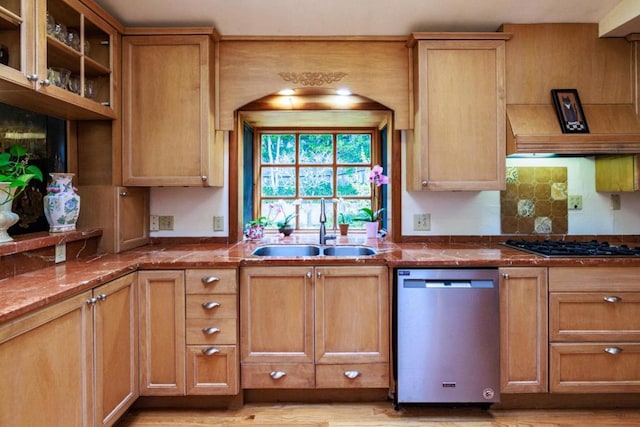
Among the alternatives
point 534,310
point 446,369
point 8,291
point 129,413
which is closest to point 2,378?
point 8,291

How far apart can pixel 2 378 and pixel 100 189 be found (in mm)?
1341

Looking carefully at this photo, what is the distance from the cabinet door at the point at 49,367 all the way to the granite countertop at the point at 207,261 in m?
0.06

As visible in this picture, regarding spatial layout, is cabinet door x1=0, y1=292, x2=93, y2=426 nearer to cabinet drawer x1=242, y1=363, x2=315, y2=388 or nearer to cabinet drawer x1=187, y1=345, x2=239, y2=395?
cabinet drawer x1=187, y1=345, x2=239, y2=395

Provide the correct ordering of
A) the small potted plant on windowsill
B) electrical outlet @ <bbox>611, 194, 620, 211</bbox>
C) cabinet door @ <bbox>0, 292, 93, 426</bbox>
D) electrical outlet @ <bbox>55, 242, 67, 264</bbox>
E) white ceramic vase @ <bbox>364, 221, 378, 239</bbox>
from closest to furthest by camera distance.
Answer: cabinet door @ <bbox>0, 292, 93, 426</bbox>
electrical outlet @ <bbox>55, 242, 67, 264</bbox>
electrical outlet @ <bbox>611, 194, 620, 211</bbox>
white ceramic vase @ <bbox>364, 221, 378, 239</bbox>
the small potted plant on windowsill

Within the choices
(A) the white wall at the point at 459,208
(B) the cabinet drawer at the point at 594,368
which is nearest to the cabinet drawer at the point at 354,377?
(B) the cabinet drawer at the point at 594,368

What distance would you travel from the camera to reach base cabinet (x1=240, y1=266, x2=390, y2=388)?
2.05 m

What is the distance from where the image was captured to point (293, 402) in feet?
7.14

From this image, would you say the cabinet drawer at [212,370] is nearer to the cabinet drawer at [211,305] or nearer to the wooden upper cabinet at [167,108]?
the cabinet drawer at [211,305]

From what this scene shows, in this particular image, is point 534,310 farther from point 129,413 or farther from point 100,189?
point 100,189

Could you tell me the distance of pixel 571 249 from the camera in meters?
2.19

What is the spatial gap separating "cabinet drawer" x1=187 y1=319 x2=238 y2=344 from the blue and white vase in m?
0.84

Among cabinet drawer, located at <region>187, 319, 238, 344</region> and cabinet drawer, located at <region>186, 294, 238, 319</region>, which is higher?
cabinet drawer, located at <region>186, 294, 238, 319</region>

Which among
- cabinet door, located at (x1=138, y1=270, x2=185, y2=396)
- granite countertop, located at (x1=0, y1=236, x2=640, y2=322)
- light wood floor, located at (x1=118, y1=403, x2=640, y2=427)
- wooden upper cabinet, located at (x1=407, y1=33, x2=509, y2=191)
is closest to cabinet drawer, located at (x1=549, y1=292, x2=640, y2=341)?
granite countertop, located at (x1=0, y1=236, x2=640, y2=322)

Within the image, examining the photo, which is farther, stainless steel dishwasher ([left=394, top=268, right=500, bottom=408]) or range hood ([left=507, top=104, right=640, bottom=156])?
range hood ([left=507, top=104, right=640, bottom=156])
